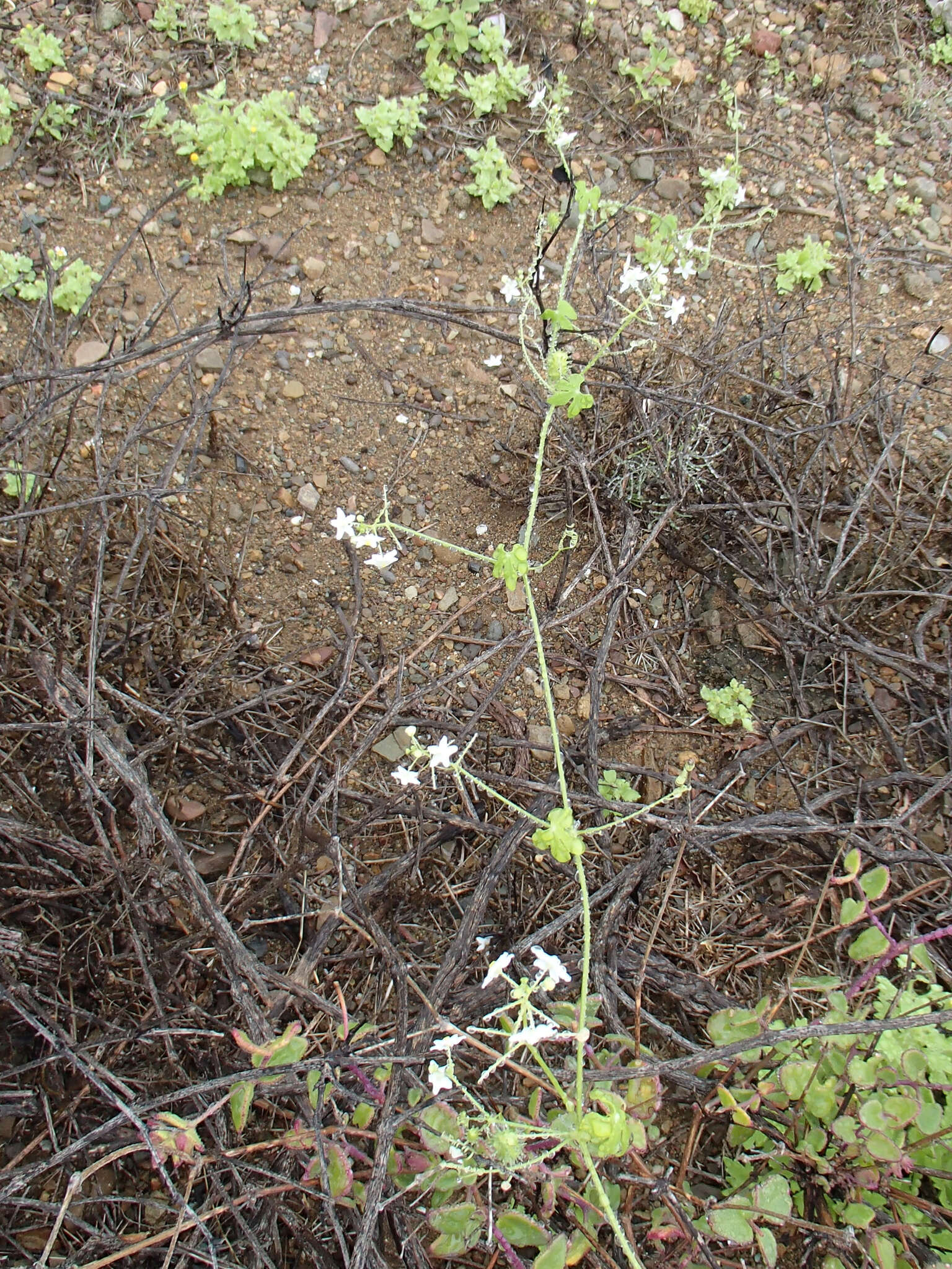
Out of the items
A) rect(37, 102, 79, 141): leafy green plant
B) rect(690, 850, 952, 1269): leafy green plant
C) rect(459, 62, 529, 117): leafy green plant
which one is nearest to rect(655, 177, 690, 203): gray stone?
rect(459, 62, 529, 117): leafy green plant

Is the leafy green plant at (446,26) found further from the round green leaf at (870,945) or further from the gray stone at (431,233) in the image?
the round green leaf at (870,945)

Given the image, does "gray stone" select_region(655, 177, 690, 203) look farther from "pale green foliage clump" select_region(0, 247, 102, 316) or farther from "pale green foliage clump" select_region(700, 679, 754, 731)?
"pale green foliage clump" select_region(0, 247, 102, 316)

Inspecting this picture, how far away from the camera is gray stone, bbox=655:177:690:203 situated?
3105 millimetres

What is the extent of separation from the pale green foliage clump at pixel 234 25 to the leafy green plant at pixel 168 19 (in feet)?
0.39

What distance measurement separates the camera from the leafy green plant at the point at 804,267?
114 inches

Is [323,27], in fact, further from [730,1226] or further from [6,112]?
[730,1226]

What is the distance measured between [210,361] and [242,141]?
749 millimetres

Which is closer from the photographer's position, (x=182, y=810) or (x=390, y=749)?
(x=182, y=810)

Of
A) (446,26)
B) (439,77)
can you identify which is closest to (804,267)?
(439,77)

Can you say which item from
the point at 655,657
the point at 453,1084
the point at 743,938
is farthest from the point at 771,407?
the point at 453,1084

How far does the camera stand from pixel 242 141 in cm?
279

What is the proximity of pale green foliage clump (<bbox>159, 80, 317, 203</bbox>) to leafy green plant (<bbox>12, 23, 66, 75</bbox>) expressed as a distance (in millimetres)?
446

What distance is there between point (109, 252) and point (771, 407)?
2.16 metres

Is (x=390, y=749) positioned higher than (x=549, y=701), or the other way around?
(x=549, y=701)
